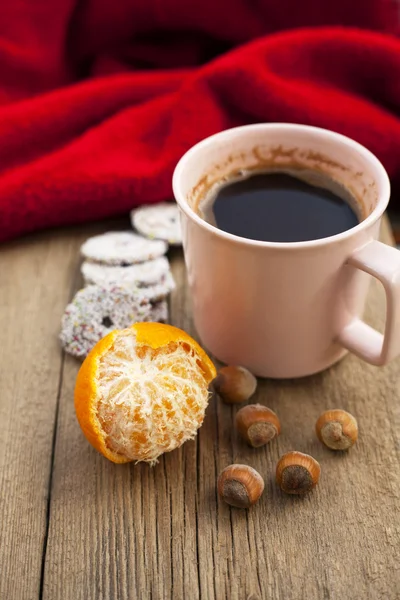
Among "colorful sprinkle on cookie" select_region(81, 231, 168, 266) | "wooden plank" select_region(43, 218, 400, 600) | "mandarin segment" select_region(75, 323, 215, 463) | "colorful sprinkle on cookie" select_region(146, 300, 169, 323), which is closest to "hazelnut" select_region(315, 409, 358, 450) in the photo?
"wooden plank" select_region(43, 218, 400, 600)

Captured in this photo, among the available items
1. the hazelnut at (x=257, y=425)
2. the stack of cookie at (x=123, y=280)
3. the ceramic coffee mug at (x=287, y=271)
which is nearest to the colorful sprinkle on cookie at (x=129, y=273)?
the stack of cookie at (x=123, y=280)

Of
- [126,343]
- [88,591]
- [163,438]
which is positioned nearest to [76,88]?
[126,343]

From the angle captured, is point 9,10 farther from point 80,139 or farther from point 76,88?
point 80,139

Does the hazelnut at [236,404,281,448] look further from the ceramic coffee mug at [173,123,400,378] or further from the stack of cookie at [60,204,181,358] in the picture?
the stack of cookie at [60,204,181,358]

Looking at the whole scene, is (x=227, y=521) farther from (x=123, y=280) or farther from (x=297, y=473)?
(x=123, y=280)

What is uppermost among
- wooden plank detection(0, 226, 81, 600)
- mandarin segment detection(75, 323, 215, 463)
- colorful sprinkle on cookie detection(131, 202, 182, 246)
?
mandarin segment detection(75, 323, 215, 463)

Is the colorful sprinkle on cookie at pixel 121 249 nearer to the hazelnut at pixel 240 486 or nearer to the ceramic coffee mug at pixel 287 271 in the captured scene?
the ceramic coffee mug at pixel 287 271

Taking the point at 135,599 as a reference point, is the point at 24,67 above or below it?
above
